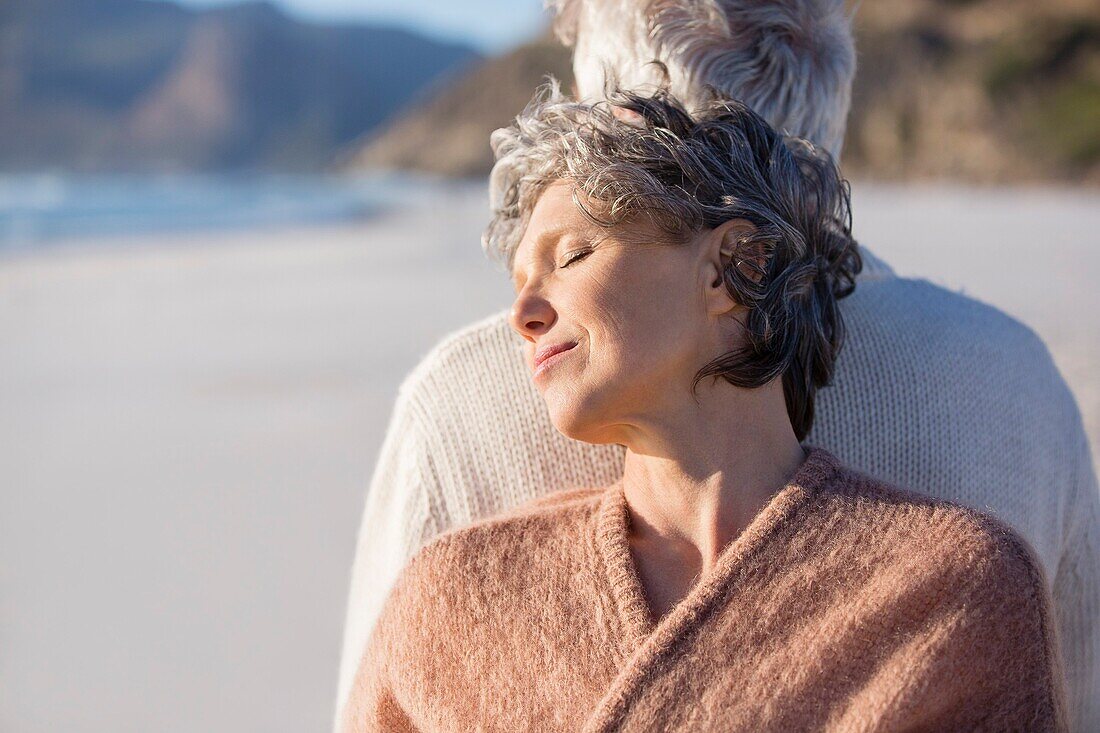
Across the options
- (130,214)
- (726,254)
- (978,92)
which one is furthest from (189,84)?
(726,254)

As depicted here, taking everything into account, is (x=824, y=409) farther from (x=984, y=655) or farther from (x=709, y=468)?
(x=984, y=655)

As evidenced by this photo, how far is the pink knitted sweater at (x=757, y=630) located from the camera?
3.56 ft

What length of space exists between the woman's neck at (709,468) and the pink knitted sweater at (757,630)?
0.13 ft

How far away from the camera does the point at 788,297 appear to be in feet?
4.08

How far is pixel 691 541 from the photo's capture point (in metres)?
1.24

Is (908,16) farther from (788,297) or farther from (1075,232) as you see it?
(788,297)

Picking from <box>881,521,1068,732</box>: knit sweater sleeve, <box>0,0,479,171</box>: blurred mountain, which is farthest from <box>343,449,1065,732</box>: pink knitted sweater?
<box>0,0,479,171</box>: blurred mountain

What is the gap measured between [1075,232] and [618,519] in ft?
38.5

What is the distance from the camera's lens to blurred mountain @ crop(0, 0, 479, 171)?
77500 millimetres

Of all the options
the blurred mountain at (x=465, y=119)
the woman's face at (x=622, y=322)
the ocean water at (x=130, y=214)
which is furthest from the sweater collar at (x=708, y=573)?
the blurred mountain at (x=465, y=119)

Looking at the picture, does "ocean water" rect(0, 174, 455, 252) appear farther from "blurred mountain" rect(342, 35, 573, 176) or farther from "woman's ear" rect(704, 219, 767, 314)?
"blurred mountain" rect(342, 35, 573, 176)

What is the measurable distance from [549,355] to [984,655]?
555mm

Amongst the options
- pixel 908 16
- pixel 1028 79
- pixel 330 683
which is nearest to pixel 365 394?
pixel 330 683

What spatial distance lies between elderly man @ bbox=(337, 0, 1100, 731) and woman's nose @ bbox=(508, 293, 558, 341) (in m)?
0.35
